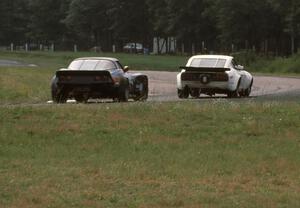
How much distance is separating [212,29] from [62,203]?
82.7 meters

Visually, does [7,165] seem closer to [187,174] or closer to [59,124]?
[187,174]

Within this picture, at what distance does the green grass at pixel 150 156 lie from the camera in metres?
7.84

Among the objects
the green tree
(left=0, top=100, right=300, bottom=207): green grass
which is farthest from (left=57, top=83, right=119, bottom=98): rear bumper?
the green tree

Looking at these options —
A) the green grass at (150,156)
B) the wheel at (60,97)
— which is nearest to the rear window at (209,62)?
the wheel at (60,97)

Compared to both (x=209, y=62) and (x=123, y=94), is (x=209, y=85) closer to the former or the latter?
(x=209, y=62)

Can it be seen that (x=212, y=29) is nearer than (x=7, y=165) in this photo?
No

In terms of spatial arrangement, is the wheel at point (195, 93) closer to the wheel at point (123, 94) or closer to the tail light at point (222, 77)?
the tail light at point (222, 77)

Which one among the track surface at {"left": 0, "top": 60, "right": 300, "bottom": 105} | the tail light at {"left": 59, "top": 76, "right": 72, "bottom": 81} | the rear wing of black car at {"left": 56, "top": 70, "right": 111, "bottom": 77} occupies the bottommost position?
the track surface at {"left": 0, "top": 60, "right": 300, "bottom": 105}

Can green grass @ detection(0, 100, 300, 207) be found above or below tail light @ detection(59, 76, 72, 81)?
below

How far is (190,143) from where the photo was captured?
11.7 meters

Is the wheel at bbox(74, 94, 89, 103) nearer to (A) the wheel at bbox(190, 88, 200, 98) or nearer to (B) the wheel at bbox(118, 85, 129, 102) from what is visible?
(B) the wheel at bbox(118, 85, 129, 102)

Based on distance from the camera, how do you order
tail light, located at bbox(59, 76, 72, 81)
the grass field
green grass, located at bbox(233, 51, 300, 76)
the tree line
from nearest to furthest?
the grass field
tail light, located at bbox(59, 76, 72, 81)
green grass, located at bbox(233, 51, 300, 76)
the tree line

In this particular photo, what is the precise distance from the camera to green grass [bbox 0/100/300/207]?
7836 mm

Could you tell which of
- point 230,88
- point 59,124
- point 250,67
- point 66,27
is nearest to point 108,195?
point 59,124
